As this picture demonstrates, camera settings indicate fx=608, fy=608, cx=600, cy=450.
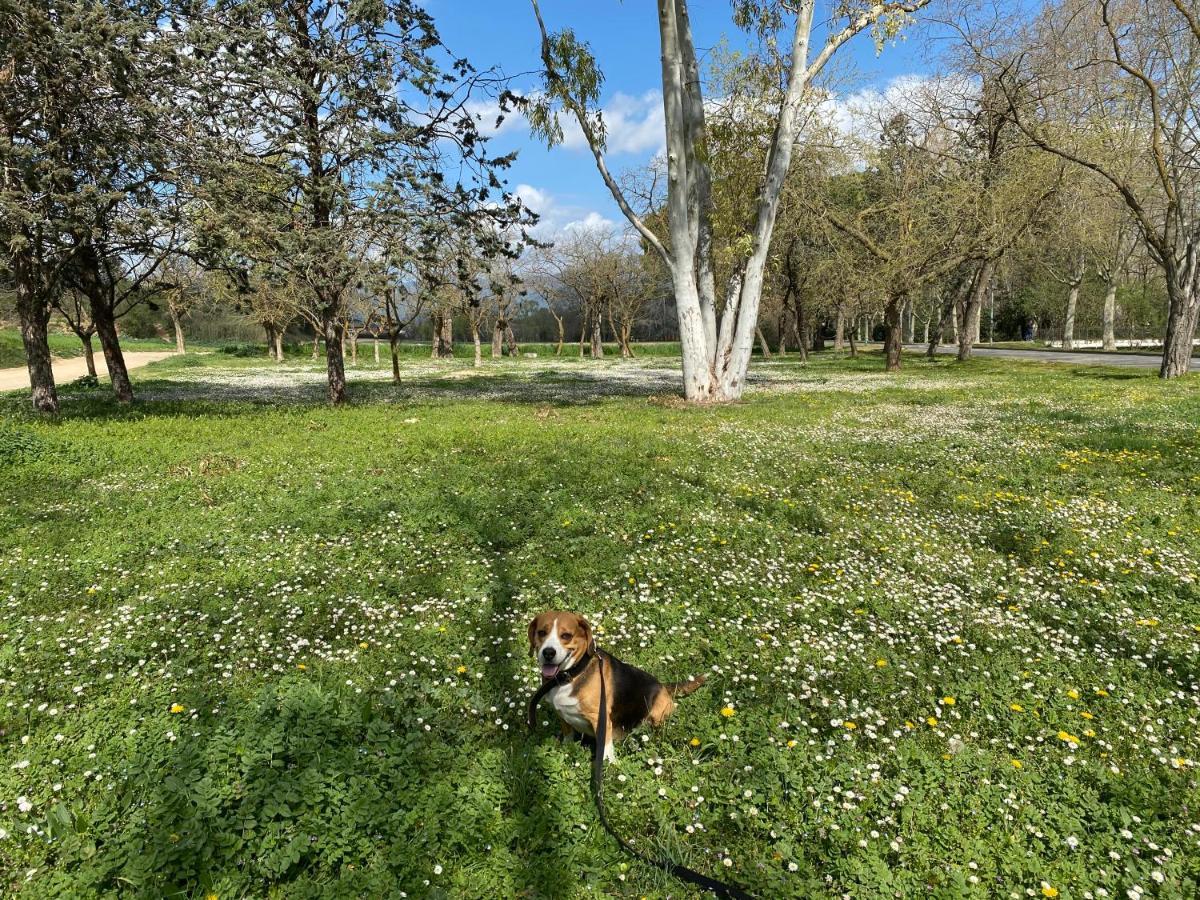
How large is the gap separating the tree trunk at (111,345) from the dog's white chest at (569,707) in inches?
883

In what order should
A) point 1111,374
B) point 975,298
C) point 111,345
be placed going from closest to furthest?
point 111,345
point 1111,374
point 975,298

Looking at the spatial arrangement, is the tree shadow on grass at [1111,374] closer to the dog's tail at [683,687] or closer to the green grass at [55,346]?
the dog's tail at [683,687]

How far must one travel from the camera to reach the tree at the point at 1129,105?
71.8ft

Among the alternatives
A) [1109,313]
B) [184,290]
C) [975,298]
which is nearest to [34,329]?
[184,290]

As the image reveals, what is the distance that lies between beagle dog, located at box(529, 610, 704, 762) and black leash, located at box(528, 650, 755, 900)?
0.10 feet

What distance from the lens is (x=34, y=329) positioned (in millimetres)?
15875

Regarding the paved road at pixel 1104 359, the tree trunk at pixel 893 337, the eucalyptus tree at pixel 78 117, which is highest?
the eucalyptus tree at pixel 78 117

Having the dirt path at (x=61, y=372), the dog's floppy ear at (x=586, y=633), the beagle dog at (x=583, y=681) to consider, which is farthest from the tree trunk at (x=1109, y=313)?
the dirt path at (x=61, y=372)

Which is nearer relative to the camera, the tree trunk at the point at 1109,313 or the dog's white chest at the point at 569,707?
the dog's white chest at the point at 569,707

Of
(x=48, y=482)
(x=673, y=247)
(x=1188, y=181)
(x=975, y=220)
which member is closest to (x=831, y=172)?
(x=975, y=220)

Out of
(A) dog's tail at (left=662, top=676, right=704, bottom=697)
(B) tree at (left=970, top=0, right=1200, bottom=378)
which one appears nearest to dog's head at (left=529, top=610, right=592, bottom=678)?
(A) dog's tail at (left=662, top=676, right=704, bottom=697)

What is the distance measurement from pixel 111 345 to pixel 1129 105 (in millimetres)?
38461

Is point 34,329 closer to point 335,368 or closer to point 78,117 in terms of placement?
point 78,117

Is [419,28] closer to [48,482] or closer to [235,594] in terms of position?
[48,482]
